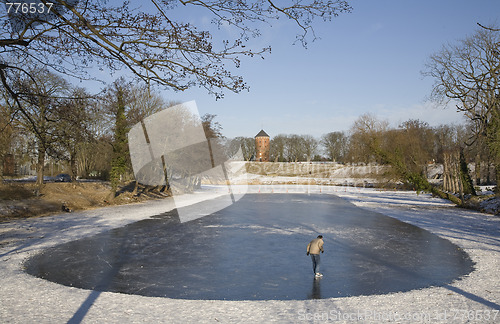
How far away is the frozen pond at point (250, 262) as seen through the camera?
8.95 metres

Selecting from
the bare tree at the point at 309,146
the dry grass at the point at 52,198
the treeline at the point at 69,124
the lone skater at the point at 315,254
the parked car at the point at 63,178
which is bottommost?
the lone skater at the point at 315,254

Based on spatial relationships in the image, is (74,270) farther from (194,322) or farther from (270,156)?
(270,156)

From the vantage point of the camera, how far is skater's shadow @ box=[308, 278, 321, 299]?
27.0 ft

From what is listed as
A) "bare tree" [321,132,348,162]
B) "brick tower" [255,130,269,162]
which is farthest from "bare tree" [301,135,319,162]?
"brick tower" [255,130,269,162]

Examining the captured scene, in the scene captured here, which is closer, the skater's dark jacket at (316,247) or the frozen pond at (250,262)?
the frozen pond at (250,262)

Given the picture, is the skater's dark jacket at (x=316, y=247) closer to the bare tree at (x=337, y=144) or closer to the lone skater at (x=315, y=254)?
the lone skater at (x=315, y=254)

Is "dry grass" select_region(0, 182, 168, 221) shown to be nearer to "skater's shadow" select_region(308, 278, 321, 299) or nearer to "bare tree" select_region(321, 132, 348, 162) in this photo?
"skater's shadow" select_region(308, 278, 321, 299)

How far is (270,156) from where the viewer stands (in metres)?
123

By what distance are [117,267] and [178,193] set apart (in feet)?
119

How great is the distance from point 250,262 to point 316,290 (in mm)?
3309

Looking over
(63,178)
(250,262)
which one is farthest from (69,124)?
(63,178)

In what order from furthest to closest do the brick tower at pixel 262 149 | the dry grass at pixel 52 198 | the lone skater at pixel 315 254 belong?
the brick tower at pixel 262 149 → the dry grass at pixel 52 198 → the lone skater at pixel 315 254

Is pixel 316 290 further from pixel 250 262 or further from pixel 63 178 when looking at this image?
pixel 63 178

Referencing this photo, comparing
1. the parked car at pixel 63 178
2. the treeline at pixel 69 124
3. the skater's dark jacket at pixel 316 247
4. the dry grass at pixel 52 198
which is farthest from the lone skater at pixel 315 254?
the parked car at pixel 63 178
